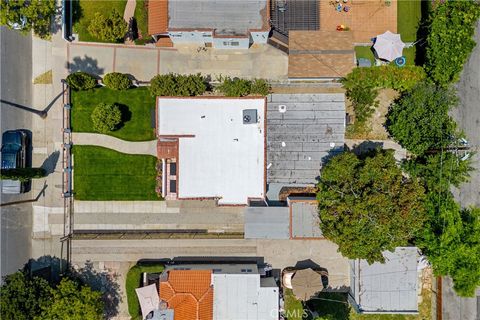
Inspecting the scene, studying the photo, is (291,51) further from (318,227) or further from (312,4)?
(318,227)

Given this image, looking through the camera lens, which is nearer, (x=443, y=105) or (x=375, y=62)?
(x=443, y=105)

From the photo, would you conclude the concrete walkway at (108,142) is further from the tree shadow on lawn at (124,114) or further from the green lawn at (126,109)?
the tree shadow on lawn at (124,114)

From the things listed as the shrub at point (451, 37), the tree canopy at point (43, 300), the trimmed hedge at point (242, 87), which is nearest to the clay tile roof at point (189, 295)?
the tree canopy at point (43, 300)

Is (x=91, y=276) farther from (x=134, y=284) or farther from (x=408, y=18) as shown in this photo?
(x=408, y=18)

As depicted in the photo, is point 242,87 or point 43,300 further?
point 242,87

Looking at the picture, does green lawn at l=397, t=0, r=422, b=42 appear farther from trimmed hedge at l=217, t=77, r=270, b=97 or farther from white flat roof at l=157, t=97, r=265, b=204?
white flat roof at l=157, t=97, r=265, b=204

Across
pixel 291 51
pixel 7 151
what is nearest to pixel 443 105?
pixel 291 51

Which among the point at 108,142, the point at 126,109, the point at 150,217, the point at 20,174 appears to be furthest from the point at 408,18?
the point at 20,174

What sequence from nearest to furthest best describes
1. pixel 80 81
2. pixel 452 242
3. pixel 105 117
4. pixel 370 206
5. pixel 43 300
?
pixel 370 206 < pixel 452 242 < pixel 43 300 < pixel 105 117 < pixel 80 81
